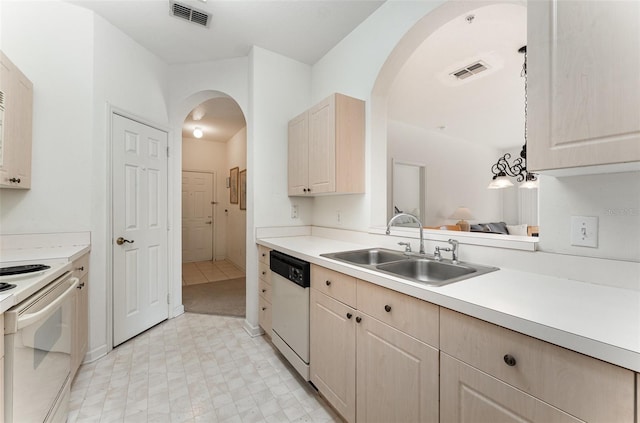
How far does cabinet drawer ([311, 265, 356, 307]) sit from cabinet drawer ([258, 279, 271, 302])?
77 centimetres

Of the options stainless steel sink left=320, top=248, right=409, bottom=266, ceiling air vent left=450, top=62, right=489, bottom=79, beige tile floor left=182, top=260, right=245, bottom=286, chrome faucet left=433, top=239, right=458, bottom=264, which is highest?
ceiling air vent left=450, top=62, right=489, bottom=79

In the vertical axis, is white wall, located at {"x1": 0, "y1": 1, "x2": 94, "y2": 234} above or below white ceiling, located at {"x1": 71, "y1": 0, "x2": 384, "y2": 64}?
below

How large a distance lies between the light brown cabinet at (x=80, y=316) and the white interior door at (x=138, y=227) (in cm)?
25

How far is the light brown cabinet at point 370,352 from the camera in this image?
102 cm

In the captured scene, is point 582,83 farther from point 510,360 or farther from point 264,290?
point 264,290

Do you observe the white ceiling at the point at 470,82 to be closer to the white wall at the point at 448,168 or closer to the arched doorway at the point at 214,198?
the white wall at the point at 448,168

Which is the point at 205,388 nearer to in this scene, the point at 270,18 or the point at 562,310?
the point at 562,310

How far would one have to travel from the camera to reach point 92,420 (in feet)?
4.92

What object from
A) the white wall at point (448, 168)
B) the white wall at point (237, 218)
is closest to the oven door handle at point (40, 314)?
the white wall at point (237, 218)

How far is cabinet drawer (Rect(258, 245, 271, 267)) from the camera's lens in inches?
93.7

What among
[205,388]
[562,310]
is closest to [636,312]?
[562,310]

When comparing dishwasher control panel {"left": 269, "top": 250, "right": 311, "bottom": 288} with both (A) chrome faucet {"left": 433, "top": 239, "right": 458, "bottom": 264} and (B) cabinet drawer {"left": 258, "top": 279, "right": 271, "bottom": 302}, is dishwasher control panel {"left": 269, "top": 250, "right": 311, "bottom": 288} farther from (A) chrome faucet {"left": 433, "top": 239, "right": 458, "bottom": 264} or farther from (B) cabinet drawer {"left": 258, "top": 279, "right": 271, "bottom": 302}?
(A) chrome faucet {"left": 433, "top": 239, "right": 458, "bottom": 264}

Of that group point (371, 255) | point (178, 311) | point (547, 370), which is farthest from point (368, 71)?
point (178, 311)

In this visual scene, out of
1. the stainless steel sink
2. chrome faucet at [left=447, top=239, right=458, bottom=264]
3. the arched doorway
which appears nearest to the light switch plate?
chrome faucet at [left=447, top=239, right=458, bottom=264]
